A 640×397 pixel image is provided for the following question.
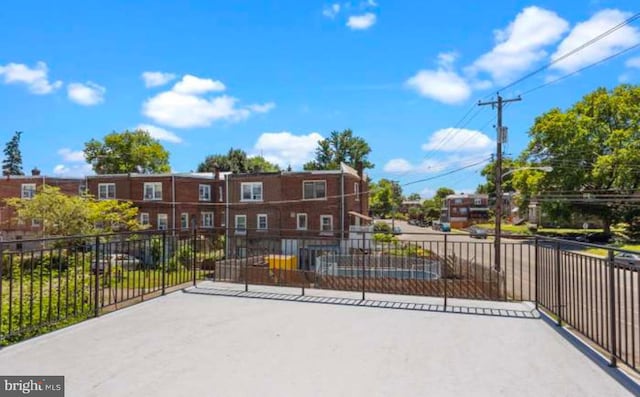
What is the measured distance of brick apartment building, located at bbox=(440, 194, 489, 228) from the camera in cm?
6047

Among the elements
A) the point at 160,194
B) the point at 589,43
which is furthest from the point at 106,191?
the point at 589,43

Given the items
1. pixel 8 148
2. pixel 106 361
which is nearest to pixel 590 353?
pixel 106 361

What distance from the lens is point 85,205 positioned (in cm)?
1797

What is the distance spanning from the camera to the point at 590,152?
3166cm

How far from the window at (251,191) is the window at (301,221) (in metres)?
3.16

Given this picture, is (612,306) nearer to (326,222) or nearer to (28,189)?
(326,222)

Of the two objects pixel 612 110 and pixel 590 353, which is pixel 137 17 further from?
pixel 612 110

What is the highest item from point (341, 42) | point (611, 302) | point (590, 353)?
point (341, 42)

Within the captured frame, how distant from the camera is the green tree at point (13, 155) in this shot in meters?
62.1

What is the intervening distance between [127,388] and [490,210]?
211 ft

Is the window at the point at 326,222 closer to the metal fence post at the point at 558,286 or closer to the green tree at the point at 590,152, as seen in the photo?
the green tree at the point at 590,152

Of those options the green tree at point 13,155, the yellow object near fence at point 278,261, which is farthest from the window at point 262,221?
the green tree at point 13,155

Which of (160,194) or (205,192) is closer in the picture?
(160,194)

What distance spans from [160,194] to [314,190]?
38.4ft
